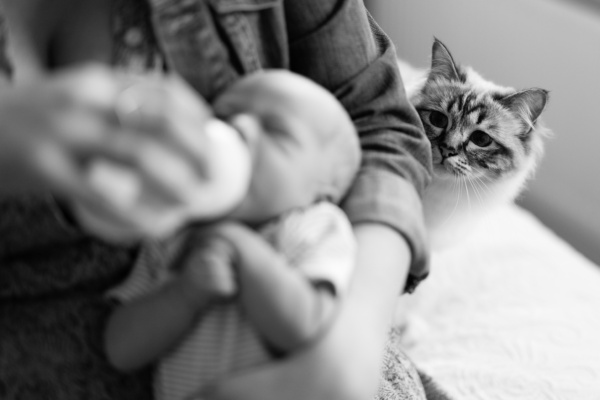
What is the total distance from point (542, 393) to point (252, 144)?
67 cm

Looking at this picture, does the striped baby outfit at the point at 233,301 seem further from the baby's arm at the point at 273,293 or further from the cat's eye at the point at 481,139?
the cat's eye at the point at 481,139

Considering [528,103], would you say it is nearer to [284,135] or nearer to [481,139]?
[481,139]

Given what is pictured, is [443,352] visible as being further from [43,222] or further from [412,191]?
[43,222]

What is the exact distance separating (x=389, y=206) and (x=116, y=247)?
25cm

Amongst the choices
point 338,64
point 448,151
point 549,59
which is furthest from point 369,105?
point 549,59

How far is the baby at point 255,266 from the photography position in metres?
0.45

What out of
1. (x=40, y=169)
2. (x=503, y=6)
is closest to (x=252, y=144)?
(x=40, y=169)

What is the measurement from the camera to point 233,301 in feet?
1.58

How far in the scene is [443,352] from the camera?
1.03 meters

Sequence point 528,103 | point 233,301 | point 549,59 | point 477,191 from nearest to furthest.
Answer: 1. point 233,301
2. point 528,103
3. point 477,191
4. point 549,59

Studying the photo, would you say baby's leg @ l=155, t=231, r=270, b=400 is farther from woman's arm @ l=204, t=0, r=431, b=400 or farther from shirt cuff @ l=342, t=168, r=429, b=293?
shirt cuff @ l=342, t=168, r=429, b=293

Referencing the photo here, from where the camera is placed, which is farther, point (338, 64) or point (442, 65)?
point (442, 65)

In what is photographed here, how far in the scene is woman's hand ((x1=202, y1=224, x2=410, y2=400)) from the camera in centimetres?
48

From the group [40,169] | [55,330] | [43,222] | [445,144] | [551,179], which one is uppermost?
[40,169]
